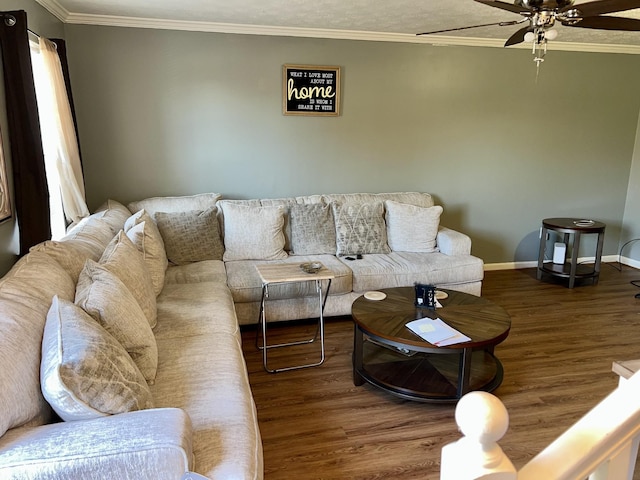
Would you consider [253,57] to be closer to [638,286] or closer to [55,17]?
[55,17]

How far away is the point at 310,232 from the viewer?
12.6ft

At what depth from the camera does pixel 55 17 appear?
3373mm

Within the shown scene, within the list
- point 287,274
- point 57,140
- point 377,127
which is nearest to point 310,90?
point 377,127

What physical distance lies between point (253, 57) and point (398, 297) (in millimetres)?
2475

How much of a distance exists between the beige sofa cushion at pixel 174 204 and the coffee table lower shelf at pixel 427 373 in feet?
6.13

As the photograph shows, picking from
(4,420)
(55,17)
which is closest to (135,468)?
(4,420)

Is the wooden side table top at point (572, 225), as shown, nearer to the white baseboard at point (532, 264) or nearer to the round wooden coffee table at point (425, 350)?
the white baseboard at point (532, 264)

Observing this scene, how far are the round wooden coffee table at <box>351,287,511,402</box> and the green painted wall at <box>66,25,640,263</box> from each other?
6.24 ft

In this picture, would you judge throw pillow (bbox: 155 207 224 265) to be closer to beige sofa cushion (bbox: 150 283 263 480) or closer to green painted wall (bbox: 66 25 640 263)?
green painted wall (bbox: 66 25 640 263)

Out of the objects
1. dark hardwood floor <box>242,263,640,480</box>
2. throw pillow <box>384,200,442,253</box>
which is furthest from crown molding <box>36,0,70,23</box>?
throw pillow <box>384,200,442,253</box>

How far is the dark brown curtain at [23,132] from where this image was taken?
2297 millimetres

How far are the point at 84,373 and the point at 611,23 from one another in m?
2.82

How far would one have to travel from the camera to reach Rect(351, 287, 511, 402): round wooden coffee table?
2.39 m

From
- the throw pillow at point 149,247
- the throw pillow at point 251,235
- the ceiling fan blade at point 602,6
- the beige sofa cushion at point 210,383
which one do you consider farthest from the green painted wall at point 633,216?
the throw pillow at point 149,247
